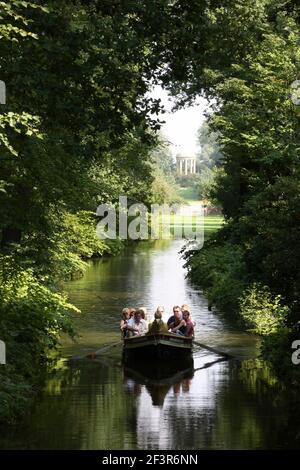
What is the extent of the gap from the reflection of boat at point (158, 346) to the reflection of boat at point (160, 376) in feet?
0.94

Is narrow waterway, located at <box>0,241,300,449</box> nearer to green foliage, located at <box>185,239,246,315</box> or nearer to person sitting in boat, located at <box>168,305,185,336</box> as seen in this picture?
person sitting in boat, located at <box>168,305,185,336</box>

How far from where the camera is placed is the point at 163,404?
19.7 meters

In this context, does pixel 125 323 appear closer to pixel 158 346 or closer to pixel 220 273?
pixel 158 346

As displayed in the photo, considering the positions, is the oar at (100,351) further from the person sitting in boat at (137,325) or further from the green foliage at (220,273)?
the green foliage at (220,273)

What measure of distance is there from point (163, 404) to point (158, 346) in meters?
4.95

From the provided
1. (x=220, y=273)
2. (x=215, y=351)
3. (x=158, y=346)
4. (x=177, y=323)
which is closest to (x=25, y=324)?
(x=158, y=346)

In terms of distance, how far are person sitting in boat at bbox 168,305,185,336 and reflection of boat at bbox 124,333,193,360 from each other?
1.12m

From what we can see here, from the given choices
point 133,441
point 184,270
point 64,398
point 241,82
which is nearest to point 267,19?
point 241,82

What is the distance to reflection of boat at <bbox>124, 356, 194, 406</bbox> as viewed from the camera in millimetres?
21531

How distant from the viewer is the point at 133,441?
15.9 metres

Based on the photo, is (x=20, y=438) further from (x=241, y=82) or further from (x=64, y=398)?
(x=241, y=82)

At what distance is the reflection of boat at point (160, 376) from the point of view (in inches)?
848

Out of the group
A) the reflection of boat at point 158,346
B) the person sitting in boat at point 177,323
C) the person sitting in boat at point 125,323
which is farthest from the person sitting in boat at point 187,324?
the person sitting in boat at point 125,323
